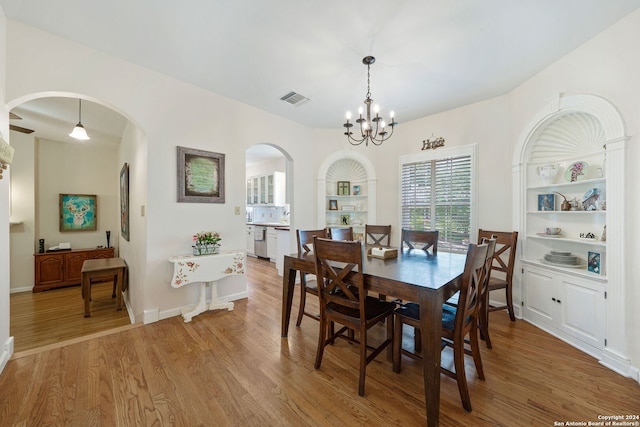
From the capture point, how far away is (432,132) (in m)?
3.91

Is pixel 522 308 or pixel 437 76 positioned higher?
pixel 437 76

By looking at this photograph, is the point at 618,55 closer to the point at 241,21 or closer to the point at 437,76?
the point at 437,76

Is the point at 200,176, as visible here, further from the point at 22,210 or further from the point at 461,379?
the point at 22,210

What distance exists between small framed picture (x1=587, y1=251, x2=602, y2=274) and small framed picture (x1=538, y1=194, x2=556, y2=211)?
0.58 metres

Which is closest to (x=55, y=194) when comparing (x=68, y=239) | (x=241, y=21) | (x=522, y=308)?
(x=68, y=239)

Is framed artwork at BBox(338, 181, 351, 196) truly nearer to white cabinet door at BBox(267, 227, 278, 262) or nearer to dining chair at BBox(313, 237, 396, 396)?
white cabinet door at BBox(267, 227, 278, 262)

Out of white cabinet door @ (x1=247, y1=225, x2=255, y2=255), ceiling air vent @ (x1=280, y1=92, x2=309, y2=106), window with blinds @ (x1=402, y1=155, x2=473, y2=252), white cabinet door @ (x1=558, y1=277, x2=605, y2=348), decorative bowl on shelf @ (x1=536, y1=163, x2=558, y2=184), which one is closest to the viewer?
white cabinet door @ (x1=558, y1=277, x2=605, y2=348)

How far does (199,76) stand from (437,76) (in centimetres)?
270

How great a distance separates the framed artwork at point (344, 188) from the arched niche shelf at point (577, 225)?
2514mm

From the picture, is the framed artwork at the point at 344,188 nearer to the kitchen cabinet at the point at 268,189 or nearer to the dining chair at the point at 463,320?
the kitchen cabinet at the point at 268,189

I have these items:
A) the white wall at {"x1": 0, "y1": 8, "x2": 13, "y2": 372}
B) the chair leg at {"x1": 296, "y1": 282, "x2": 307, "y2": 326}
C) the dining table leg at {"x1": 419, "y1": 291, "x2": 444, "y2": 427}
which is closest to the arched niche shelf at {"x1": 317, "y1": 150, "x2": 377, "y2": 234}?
the chair leg at {"x1": 296, "y1": 282, "x2": 307, "y2": 326}

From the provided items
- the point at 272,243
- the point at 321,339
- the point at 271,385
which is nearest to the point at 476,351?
the point at 321,339

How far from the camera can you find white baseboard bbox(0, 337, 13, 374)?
194 centimetres

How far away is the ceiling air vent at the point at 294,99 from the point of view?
333 cm
